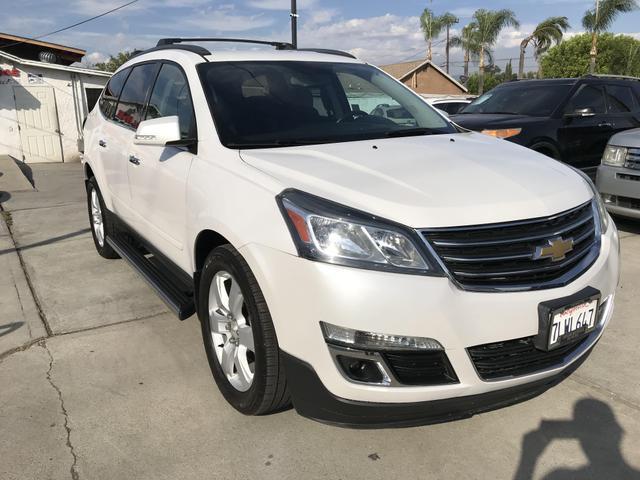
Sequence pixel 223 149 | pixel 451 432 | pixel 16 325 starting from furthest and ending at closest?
pixel 16 325, pixel 223 149, pixel 451 432

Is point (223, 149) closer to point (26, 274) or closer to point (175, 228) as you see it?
point (175, 228)

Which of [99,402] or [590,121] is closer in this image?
[99,402]

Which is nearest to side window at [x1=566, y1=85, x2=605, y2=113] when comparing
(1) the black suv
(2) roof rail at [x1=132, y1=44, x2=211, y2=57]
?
(1) the black suv

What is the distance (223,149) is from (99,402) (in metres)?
1.51

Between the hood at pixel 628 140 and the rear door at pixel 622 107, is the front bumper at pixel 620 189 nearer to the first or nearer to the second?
the hood at pixel 628 140

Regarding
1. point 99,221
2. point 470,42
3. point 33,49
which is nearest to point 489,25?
point 470,42

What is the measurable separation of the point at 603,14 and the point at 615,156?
35.6m

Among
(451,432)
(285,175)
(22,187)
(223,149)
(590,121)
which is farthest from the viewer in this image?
(22,187)

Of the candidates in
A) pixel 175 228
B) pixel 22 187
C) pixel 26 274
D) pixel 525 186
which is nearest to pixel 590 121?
pixel 525 186

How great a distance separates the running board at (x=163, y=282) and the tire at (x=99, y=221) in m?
0.46

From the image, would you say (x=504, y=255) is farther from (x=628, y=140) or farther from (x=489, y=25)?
(x=489, y=25)

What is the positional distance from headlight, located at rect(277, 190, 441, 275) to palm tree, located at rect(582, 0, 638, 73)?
39024 millimetres

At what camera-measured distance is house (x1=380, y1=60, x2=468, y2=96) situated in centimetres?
4300

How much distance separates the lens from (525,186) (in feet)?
8.10
